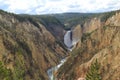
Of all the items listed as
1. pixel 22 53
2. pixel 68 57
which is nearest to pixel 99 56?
pixel 68 57

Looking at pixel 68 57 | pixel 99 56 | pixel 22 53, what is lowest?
pixel 68 57

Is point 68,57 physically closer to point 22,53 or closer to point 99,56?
point 22,53

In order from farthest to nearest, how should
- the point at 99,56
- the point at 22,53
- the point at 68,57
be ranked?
the point at 68,57 < the point at 22,53 < the point at 99,56

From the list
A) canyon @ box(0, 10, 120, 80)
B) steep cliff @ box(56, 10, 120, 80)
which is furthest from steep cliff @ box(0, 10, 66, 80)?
steep cliff @ box(56, 10, 120, 80)

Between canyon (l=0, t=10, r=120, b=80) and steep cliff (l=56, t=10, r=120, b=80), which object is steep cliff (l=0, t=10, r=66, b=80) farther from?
steep cliff (l=56, t=10, r=120, b=80)

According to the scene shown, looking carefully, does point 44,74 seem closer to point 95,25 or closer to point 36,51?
point 36,51

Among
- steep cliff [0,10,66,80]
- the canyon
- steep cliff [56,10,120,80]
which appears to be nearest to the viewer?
steep cliff [56,10,120,80]
